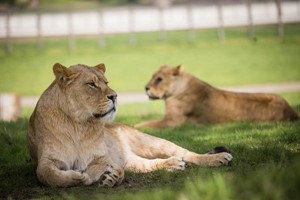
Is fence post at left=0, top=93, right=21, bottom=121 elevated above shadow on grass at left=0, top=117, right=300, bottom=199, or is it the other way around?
shadow on grass at left=0, top=117, right=300, bottom=199

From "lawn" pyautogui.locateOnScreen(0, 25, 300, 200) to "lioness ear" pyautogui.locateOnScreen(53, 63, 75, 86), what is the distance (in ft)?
3.44

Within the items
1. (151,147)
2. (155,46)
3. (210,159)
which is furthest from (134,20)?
(210,159)

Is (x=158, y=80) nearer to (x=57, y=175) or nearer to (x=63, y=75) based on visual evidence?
(x=63, y=75)

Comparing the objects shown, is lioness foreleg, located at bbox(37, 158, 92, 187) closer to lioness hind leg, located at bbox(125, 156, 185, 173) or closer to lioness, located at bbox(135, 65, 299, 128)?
lioness hind leg, located at bbox(125, 156, 185, 173)

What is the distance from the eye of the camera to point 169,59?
Result: 94.3ft

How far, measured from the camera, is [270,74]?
24.5 m

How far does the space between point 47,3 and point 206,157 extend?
178ft

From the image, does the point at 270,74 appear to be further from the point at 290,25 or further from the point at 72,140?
the point at 72,140

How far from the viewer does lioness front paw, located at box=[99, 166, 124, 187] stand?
6.89m

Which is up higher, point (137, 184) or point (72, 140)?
point (72, 140)

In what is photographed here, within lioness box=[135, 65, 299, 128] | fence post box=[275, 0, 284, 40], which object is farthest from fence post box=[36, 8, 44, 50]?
lioness box=[135, 65, 299, 128]

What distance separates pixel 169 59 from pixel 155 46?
6.24 metres

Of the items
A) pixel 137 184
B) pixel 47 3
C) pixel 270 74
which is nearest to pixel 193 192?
pixel 137 184

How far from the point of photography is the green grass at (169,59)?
24.5 meters
